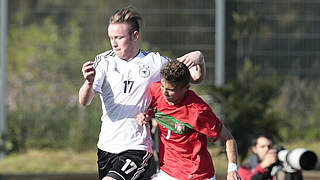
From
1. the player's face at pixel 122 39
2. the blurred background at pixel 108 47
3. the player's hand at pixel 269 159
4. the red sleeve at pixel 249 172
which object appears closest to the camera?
the player's face at pixel 122 39

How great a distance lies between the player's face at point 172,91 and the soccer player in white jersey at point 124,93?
0.95 feet

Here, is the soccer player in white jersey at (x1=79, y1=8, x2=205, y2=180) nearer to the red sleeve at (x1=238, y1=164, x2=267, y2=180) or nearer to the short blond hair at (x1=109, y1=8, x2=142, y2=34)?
the short blond hair at (x1=109, y1=8, x2=142, y2=34)

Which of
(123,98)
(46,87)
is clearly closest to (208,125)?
(123,98)

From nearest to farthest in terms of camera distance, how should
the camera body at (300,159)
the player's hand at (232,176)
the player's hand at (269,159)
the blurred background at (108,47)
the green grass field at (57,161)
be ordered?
the player's hand at (232,176), the camera body at (300,159), the player's hand at (269,159), the green grass field at (57,161), the blurred background at (108,47)

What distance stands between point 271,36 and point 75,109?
3860 millimetres

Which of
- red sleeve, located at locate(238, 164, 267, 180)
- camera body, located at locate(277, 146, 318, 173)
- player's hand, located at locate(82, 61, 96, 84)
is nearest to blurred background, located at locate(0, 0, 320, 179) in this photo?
red sleeve, located at locate(238, 164, 267, 180)

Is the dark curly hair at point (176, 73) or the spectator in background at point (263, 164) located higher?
the dark curly hair at point (176, 73)

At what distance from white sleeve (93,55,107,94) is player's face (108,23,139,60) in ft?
0.47

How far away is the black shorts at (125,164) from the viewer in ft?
18.1

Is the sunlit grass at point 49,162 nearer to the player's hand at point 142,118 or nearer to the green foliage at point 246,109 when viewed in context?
the green foliage at point 246,109

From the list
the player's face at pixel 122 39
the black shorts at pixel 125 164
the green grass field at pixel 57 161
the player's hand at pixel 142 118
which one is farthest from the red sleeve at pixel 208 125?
the green grass field at pixel 57 161

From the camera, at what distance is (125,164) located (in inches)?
218

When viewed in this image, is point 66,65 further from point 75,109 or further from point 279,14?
point 279,14

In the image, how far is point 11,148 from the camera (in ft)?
44.4
